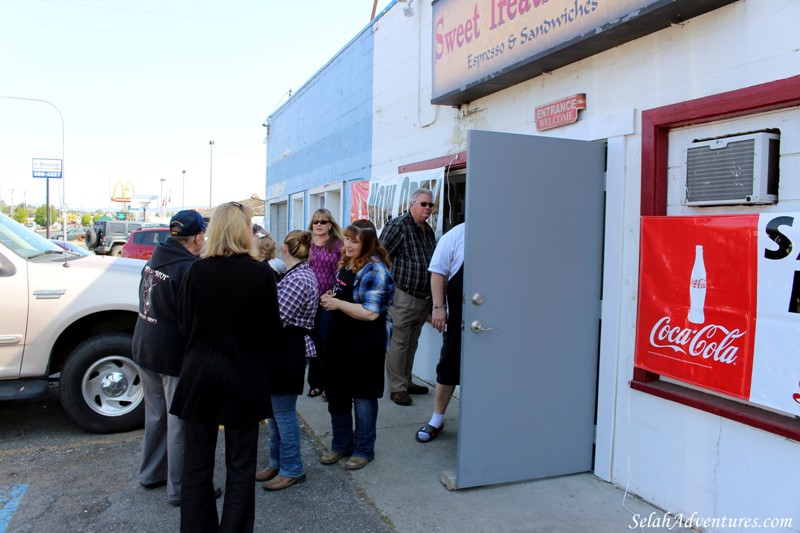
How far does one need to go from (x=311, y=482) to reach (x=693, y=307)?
2.62 m

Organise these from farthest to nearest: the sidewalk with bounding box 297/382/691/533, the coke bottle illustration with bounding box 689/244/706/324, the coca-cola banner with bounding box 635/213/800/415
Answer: the sidewalk with bounding box 297/382/691/533 → the coke bottle illustration with bounding box 689/244/706/324 → the coca-cola banner with bounding box 635/213/800/415

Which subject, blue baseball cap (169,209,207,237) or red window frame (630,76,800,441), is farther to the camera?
blue baseball cap (169,209,207,237)

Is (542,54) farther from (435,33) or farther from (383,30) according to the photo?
(383,30)

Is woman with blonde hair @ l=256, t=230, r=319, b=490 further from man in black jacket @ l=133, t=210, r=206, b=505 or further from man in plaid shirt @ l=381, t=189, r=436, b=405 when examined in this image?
man in plaid shirt @ l=381, t=189, r=436, b=405

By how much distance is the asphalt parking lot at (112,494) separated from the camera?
340 centimetres

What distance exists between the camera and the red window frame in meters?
2.88

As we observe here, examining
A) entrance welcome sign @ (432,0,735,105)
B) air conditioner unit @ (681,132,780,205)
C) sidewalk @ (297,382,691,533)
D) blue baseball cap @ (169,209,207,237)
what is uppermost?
entrance welcome sign @ (432,0,735,105)

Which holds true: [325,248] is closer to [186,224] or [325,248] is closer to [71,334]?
[186,224]

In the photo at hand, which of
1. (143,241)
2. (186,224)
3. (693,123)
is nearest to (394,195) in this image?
(186,224)

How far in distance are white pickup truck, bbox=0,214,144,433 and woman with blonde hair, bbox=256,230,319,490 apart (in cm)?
166

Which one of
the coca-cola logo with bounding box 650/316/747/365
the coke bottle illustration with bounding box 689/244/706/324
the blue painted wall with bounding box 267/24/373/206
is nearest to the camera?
the coca-cola logo with bounding box 650/316/747/365

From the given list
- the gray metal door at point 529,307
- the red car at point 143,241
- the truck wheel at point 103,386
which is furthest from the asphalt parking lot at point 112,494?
the red car at point 143,241

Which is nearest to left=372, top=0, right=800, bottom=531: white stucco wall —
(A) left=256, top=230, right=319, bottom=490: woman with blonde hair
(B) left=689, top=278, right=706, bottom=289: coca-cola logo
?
(B) left=689, top=278, right=706, bottom=289: coca-cola logo

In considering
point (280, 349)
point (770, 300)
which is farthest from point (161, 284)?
point (770, 300)
